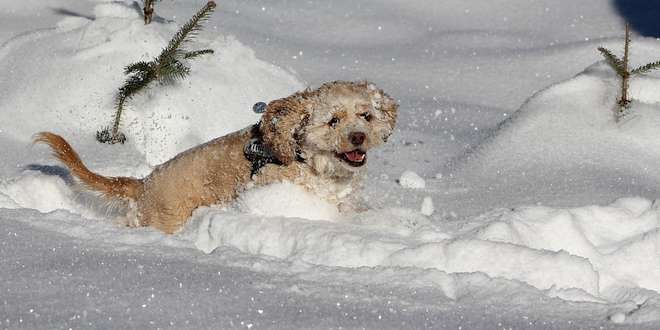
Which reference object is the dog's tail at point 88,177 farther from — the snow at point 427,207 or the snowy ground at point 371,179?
the snow at point 427,207

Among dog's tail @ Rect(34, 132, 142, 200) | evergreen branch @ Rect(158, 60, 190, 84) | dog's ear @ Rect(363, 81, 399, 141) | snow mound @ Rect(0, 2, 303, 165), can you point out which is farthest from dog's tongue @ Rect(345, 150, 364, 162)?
evergreen branch @ Rect(158, 60, 190, 84)

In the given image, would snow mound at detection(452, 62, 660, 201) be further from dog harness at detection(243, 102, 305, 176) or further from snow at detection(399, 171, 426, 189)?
dog harness at detection(243, 102, 305, 176)

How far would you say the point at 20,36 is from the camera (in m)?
7.52

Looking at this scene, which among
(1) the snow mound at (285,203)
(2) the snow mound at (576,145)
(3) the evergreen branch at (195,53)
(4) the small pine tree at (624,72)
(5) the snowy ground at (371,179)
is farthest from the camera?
(3) the evergreen branch at (195,53)

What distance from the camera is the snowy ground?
3.04 m

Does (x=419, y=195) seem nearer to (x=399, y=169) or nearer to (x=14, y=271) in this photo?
(x=399, y=169)

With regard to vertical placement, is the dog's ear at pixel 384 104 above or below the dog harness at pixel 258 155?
above

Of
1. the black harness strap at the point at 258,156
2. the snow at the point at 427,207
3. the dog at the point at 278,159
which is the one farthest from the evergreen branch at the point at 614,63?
the black harness strap at the point at 258,156

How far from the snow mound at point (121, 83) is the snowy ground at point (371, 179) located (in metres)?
0.01

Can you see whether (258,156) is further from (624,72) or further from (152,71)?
(624,72)

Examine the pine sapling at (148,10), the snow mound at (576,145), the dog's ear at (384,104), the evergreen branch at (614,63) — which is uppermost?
the pine sapling at (148,10)

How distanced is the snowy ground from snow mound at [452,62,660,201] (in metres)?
0.01

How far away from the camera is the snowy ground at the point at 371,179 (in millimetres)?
3037

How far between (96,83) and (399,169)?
190 cm
